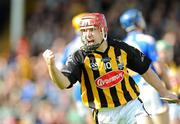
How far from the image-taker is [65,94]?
1730 centimetres

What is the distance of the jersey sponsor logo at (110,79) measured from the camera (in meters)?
9.59

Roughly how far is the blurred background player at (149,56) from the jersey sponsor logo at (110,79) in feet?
7.46

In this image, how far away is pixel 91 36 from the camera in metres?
9.42

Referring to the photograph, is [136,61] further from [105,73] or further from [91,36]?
[91,36]

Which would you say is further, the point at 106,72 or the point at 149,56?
the point at 149,56

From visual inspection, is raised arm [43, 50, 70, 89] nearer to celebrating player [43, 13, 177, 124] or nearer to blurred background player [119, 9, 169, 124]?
celebrating player [43, 13, 177, 124]

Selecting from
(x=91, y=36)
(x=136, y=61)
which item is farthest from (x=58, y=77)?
(x=136, y=61)

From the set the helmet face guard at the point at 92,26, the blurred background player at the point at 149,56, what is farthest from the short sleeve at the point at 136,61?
the blurred background player at the point at 149,56

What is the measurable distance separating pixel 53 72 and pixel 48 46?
438 inches

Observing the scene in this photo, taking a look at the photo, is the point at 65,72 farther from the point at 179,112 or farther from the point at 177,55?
the point at 177,55

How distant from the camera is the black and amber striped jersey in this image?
954 centimetres

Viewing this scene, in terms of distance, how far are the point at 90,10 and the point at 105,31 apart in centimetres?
1148

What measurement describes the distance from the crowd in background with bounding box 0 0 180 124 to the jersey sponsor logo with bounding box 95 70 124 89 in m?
5.46

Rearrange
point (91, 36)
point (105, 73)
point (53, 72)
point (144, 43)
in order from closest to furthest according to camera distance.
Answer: point (53, 72), point (91, 36), point (105, 73), point (144, 43)
